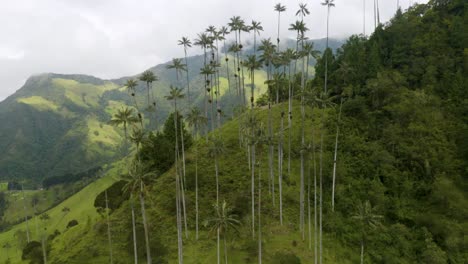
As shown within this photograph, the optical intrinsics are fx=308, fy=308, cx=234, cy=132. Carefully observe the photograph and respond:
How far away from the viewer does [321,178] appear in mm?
67125

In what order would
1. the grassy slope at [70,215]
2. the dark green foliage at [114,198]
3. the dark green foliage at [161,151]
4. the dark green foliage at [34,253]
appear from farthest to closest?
1. the grassy slope at [70,215]
2. the dark green foliage at [161,151]
3. the dark green foliage at [114,198]
4. the dark green foliage at [34,253]

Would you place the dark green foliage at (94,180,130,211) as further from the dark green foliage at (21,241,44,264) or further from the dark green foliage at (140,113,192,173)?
the dark green foliage at (21,241,44,264)

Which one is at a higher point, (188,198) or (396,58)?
(396,58)

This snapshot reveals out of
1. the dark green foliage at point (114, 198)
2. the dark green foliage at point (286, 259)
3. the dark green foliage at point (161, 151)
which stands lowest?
the dark green foliage at point (286, 259)

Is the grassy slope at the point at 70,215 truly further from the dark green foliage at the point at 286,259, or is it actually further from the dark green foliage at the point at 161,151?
the dark green foliage at the point at 286,259

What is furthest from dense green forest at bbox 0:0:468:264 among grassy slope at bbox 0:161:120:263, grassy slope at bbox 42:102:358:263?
grassy slope at bbox 0:161:120:263

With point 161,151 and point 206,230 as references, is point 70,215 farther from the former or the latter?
point 206,230

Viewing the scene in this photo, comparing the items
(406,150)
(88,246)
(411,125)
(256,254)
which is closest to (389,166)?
(406,150)

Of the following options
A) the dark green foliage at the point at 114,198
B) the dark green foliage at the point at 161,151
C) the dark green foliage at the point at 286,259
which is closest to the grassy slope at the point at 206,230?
the dark green foliage at the point at 286,259

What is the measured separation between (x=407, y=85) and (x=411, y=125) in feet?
51.5

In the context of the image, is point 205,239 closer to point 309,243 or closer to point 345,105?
point 309,243

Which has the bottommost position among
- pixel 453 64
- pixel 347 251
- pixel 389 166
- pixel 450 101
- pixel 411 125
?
pixel 347 251

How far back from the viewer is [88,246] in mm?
60594

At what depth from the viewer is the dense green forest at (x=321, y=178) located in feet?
Answer: 183
